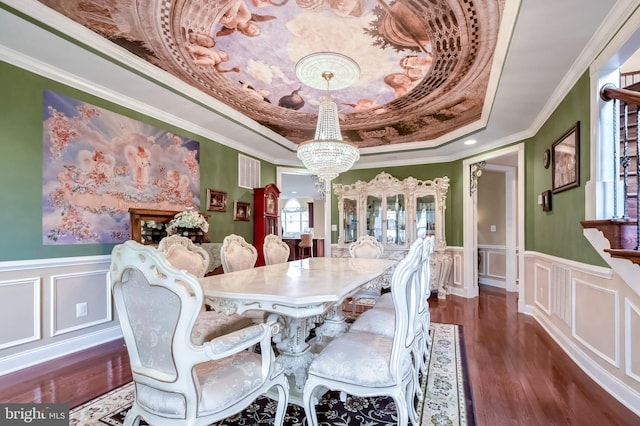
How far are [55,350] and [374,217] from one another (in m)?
4.77

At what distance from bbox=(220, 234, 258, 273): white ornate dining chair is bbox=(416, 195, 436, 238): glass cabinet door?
3.40 meters

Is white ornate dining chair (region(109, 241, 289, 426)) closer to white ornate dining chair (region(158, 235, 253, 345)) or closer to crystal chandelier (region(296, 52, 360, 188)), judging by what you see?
white ornate dining chair (region(158, 235, 253, 345))

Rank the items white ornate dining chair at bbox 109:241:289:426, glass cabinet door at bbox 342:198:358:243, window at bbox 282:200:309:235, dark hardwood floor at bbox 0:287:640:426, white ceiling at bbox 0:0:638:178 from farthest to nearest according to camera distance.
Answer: window at bbox 282:200:309:235, glass cabinet door at bbox 342:198:358:243, white ceiling at bbox 0:0:638:178, dark hardwood floor at bbox 0:287:640:426, white ornate dining chair at bbox 109:241:289:426

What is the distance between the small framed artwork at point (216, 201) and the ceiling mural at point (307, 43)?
1328 mm

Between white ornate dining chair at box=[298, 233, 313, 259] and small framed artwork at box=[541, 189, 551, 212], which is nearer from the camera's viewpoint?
small framed artwork at box=[541, 189, 551, 212]

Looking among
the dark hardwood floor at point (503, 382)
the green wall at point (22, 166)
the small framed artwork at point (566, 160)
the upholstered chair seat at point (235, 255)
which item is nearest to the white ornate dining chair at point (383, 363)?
the dark hardwood floor at point (503, 382)

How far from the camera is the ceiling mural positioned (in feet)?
7.02

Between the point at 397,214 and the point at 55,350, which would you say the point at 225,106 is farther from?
the point at 397,214

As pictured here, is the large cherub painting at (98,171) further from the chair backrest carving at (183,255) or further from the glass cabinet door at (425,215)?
the glass cabinet door at (425,215)

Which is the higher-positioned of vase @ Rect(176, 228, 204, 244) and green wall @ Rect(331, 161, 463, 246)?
green wall @ Rect(331, 161, 463, 246)

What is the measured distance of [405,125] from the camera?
452 cm

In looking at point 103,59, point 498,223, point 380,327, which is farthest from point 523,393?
point 498,223

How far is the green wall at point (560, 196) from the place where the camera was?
2.50 meters

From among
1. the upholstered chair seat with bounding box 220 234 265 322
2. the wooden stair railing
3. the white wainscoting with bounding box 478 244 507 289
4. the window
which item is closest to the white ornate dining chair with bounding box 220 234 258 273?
the upholstered chair seat with bounding box 220 234 265 322
